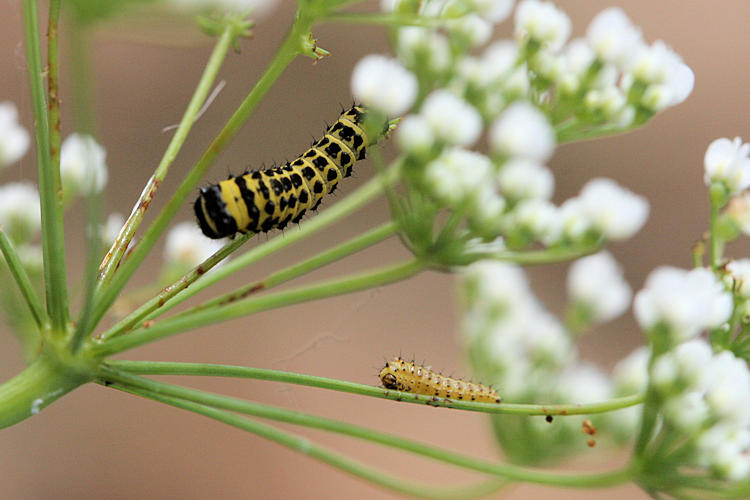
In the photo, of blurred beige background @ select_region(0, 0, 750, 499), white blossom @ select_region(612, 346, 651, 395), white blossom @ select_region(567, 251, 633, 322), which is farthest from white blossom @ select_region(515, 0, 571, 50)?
blurred beige background @ select_region(0, 0, 750, 499)

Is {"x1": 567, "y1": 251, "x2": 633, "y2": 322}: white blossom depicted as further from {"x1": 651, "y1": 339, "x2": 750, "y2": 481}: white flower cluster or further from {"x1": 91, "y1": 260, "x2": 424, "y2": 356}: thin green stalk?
{"x1": 91, "y1": 260, "x2": 424, "y2": 356}: thin green stalk

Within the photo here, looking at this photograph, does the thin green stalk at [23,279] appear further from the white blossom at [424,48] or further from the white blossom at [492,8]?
the white blossom at [492,8]

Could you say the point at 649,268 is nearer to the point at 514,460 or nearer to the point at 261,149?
the point at 261,149

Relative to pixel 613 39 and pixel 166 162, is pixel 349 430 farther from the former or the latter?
pixel 613 39

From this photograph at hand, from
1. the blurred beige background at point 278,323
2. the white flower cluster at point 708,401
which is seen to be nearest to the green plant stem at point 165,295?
the white flower cluster at point 708,401

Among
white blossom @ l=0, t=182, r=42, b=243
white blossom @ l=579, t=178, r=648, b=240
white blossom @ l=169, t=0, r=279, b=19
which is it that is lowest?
white blossom @ l=0, t=182, r=42, b=243

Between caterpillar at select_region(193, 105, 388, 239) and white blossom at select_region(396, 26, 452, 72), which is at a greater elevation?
white blossom at select_region(396, 26, 452, 72)
